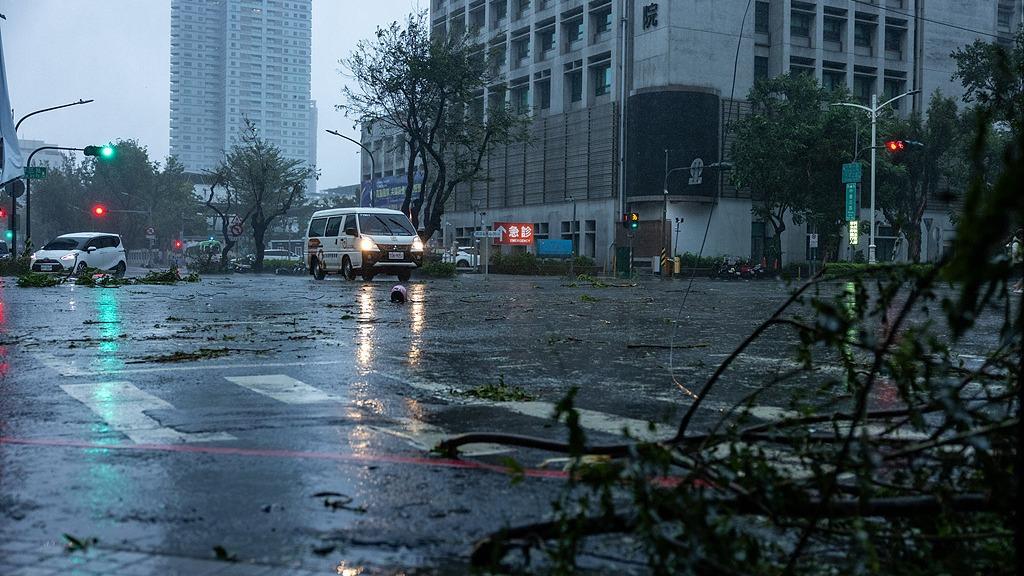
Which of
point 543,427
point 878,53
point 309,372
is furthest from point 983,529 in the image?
point 878,53

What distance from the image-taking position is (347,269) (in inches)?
1229

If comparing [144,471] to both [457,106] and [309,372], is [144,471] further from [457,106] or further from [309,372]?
[457,106]

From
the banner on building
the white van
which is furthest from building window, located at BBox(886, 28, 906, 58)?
the white van

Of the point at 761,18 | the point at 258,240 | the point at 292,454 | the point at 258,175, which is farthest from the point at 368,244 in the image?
the point at 761,18

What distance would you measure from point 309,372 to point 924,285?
5751 millimetres

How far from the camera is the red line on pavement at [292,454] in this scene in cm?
415

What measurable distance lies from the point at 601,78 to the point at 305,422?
191ft

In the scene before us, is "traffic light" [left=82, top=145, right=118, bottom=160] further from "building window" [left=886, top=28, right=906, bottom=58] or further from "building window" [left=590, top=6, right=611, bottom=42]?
"building window" [left=886, top=28, right=906, bottom=58]

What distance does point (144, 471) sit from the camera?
412 centimetres

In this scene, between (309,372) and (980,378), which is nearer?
(980,378)

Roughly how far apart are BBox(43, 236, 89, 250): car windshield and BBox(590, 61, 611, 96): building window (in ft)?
111

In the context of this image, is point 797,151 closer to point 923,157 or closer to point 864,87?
point 923,157

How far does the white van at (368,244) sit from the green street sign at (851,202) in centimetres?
2541

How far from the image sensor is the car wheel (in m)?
31.0
